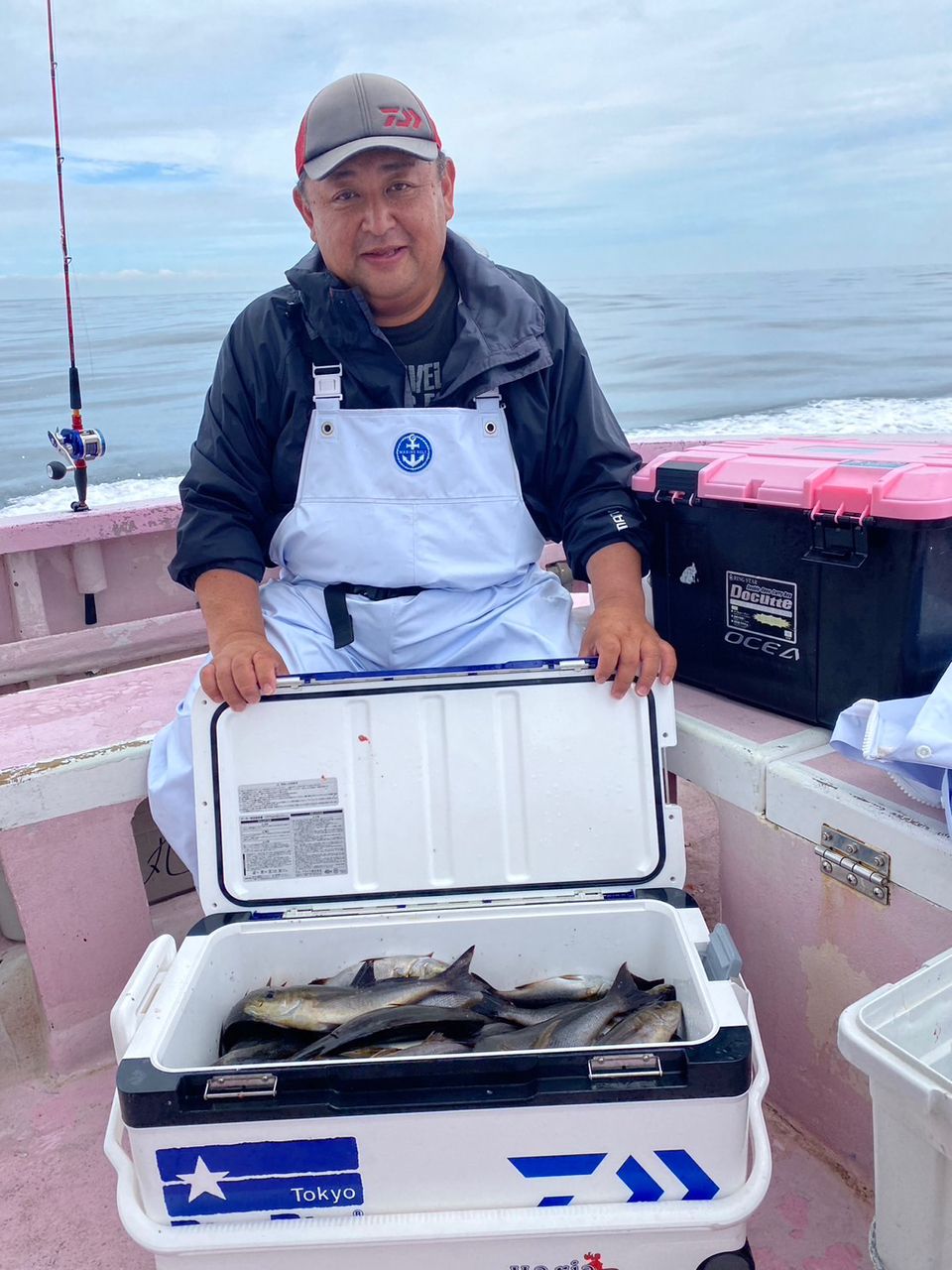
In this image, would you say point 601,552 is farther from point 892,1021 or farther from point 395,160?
point 892,1021

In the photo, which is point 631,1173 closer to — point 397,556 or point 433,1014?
point 433,1014

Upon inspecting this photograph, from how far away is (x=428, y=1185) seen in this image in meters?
1.29

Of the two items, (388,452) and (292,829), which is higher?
(388,452)

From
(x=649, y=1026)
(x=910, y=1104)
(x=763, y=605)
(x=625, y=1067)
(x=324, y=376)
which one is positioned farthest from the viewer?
(x=324, y=376)

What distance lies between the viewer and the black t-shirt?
7.08 ft

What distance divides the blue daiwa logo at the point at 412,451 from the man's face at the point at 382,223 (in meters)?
0.33

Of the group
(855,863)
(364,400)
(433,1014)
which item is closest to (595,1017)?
(433,1014)

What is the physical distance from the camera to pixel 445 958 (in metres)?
1.83

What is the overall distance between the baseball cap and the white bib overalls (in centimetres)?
43

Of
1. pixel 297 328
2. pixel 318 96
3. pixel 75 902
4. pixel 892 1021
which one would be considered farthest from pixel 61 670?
pixel 892 1021

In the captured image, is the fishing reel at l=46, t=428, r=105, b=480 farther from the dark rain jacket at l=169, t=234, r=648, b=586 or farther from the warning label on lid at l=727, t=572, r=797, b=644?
the warning label on lid at l=727, t=572, r=797, b=644

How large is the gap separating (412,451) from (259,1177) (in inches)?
52.6

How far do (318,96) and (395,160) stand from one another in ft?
0.80

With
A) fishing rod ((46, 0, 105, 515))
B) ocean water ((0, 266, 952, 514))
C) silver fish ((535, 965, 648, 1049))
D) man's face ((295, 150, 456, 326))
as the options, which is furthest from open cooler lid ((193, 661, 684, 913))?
ocean water ((0, 266, 952, 514))
